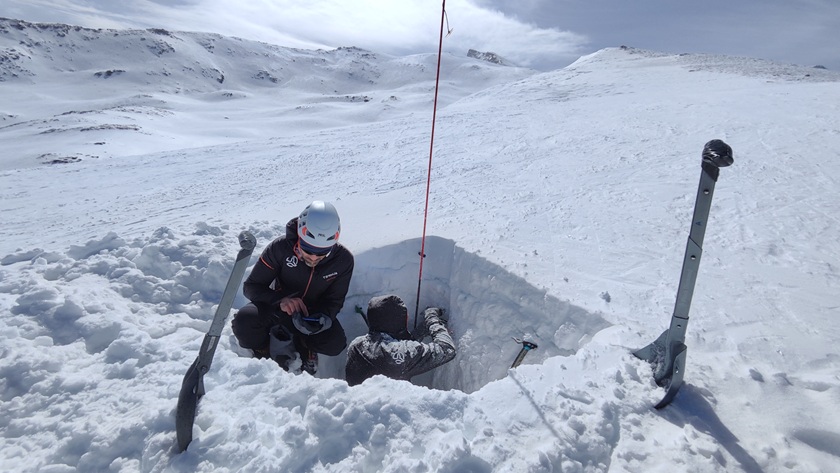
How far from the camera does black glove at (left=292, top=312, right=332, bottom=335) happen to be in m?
4.47

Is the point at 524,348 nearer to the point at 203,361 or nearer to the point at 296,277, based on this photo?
the point at 296,277

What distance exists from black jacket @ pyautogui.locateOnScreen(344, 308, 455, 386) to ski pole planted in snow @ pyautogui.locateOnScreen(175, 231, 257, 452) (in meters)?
1.82

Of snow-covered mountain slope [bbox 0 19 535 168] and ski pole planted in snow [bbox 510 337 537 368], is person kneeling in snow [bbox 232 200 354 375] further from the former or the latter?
snow-covered mountain slope [bbox 0 19 535 168]

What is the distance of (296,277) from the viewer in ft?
15.4

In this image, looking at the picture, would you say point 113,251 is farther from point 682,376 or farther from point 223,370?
point 682,376

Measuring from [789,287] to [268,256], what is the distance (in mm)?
5175

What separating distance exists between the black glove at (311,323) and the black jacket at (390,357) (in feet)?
1.24

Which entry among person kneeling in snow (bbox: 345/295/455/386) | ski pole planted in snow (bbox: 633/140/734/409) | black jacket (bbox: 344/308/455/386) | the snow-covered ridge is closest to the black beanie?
person kneeling in snow (bbox: 345/295/455/386)

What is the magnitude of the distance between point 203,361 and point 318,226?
5.50ft

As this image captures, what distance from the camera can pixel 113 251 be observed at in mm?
4992

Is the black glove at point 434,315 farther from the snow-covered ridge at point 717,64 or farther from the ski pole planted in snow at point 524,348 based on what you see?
the snow-covered ridge at point 717,64

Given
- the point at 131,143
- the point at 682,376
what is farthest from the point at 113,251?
the point at 131,143

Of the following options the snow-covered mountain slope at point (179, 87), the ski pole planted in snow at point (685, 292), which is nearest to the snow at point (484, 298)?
the ski pole planted in snow at point (685, 292)

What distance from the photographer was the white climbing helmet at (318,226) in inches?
161
